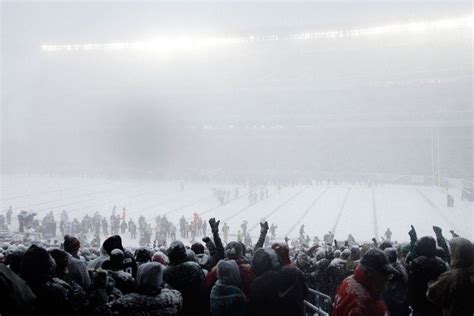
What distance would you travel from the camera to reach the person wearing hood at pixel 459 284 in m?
3.06

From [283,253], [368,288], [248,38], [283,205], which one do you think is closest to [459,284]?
[368,288]

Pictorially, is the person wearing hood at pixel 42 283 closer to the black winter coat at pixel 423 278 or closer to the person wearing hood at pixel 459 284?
the person wearing hood at pixel 459 284

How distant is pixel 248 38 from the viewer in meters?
59.9

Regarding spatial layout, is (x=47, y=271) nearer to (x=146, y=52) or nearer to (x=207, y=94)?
(x=207, y=94)

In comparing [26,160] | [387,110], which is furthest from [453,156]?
[26,160]

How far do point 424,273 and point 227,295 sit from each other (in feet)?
5.94

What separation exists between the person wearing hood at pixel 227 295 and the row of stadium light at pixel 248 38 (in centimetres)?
5578

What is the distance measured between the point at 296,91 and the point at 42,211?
37299mm

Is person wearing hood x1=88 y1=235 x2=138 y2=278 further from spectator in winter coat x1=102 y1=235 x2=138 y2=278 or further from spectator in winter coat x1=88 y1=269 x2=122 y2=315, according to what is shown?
spectator in winter coat x1=88 y1=269 x2=122 y2=315

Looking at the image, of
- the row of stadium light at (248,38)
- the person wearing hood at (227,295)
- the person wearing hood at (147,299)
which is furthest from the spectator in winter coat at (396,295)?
the row of stadium light at (248,38)

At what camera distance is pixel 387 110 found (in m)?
48.2

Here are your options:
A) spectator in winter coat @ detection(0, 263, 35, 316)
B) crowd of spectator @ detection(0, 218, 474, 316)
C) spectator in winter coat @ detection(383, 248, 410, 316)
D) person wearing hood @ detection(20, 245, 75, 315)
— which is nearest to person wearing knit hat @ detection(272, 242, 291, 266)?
crowd of spectator @ detection(0, 218, 474, 316)

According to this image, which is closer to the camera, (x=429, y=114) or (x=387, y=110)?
(x=429, y=114)

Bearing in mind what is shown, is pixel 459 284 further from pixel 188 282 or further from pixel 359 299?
pixel 188 282
